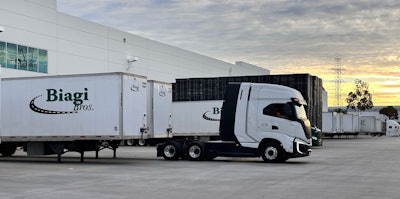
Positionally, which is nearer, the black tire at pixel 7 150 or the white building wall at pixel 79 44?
the black tire at pixel 7 150

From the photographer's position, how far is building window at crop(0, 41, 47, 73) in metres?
38.1

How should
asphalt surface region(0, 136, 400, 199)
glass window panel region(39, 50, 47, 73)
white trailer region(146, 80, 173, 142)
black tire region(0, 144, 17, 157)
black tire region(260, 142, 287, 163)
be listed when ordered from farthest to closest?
glass window panel region(39, 50, 47, 73)
black tire region(0, 144, 17, 157)
white trailer region(146, 80, 173, 142)
black tire region(260, 142, 287, 163)
asphalt surface region(0, 136, 400, 199)

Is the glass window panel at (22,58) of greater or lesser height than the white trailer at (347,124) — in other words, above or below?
above

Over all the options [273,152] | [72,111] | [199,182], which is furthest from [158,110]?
[199,182]

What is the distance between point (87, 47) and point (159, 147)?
25357mm

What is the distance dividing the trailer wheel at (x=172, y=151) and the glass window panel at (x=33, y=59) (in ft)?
67.0

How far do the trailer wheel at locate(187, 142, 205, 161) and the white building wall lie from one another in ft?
66.5

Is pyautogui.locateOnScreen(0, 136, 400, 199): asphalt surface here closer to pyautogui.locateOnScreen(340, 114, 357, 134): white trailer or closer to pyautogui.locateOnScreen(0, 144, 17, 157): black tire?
pyautogui.locateOnScreen(0, 144, 17, 157): black tire

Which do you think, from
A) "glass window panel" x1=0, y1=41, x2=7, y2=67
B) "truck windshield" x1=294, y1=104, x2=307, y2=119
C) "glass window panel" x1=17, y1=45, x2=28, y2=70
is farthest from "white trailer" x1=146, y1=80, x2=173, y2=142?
"glass window panel" x1=17, y1=45, x2=28, y2=70

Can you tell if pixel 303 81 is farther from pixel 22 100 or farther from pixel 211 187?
pixel 211 187

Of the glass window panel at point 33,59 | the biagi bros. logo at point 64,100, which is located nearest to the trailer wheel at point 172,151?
the biagi bros. logo at point 64,100

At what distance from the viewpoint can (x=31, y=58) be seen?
4041 centimetres

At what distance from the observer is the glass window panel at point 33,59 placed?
1587 inches

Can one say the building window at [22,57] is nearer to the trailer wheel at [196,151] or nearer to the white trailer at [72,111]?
the white trailer at [72,111]
